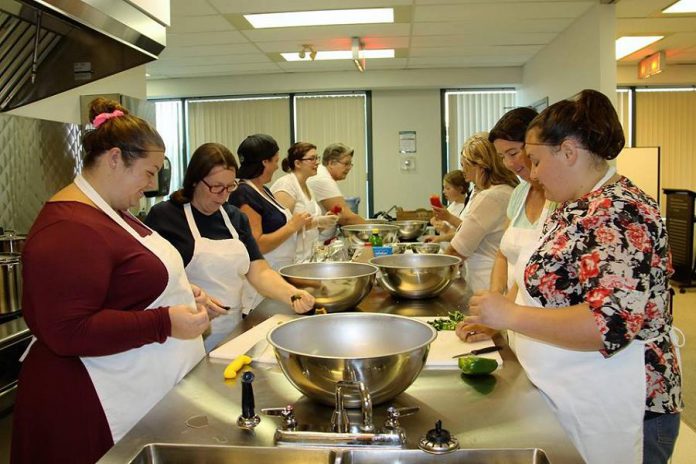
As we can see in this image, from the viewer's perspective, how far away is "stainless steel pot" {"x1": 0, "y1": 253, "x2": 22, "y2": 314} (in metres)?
2.25

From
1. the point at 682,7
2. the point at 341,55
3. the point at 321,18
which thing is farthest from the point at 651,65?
the point at 321,18

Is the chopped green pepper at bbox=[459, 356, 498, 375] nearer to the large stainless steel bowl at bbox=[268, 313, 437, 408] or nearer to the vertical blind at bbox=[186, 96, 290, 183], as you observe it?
the large stainless steel bowl at bbox=[268, 313, 437, 408]

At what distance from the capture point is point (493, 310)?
1281 mm

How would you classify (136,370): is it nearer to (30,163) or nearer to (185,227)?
(185,227)

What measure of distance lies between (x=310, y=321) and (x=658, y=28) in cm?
553

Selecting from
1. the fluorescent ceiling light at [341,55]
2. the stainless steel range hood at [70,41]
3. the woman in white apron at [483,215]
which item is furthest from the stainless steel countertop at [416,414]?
the fluorescent ceiling light at [341,55]

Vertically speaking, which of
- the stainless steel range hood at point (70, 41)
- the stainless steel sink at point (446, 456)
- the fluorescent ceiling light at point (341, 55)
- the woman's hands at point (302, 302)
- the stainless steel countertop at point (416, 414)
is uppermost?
the fluorescent ceiling light at point (341, 55)

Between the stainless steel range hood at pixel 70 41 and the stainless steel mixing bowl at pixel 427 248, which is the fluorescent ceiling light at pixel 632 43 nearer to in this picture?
the stainless steel mixing bowl at pixel 427 248

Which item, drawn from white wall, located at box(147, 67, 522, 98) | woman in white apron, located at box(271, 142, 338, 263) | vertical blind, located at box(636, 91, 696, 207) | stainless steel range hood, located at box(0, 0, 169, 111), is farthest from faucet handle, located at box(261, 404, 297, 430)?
vertical blind, located at box(636, 91, 696, 207)

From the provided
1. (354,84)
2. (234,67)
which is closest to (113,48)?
(234,67)

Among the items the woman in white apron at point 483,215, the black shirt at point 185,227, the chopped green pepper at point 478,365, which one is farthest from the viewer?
the woman in white apron at point 483,215

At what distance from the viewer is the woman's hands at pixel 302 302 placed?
2.00 m

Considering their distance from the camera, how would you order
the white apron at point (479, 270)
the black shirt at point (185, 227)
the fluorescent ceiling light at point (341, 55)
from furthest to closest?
1. the fluorescent ceiling light at point (341, 55)
2. the white apron at point (479, 270)
3. the black shirt at point (185, 227)

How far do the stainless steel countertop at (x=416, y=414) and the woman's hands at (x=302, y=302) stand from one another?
46cm
